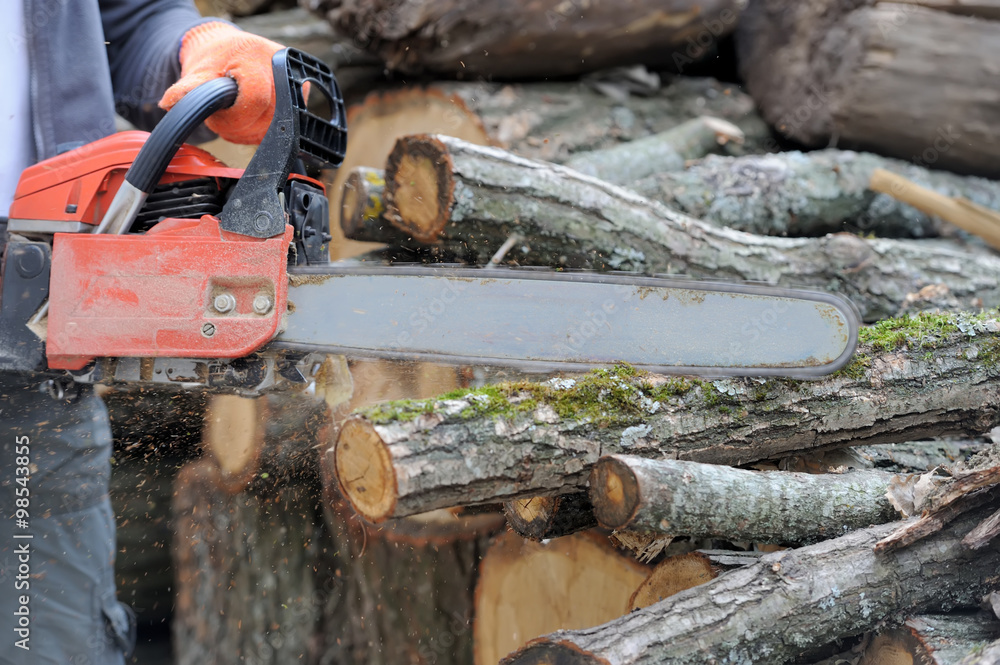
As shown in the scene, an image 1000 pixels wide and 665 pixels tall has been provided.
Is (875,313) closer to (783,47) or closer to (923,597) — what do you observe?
(923,597)

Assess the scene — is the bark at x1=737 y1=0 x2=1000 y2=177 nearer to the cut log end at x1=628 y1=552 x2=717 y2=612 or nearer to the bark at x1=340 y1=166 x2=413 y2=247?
the bark at x1=340 y1=166 x2=413 y2=247

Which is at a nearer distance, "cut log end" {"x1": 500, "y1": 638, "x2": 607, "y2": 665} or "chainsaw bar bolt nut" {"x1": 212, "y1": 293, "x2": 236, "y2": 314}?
"cut log end" {"x1": 500, "y1": 638, "x2": 607, "y2": 665}

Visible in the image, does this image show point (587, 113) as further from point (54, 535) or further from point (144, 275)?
point (54, 535)

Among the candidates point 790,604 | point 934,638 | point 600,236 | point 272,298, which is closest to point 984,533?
point 934,638

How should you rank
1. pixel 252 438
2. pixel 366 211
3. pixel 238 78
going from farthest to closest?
pixel 252 438, pixel 366 211, pixel 238 78

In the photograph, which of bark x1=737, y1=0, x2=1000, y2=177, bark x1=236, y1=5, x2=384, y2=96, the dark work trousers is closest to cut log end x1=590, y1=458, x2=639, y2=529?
the dark work trousers

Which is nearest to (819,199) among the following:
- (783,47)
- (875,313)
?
(875,313)

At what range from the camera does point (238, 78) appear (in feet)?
5.30

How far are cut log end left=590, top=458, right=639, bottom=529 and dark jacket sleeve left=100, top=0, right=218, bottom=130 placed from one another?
1.53 m

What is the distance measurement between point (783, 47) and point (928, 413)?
244cm

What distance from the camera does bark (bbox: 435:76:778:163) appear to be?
124 inches

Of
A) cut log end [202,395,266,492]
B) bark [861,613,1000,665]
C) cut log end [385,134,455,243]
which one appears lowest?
cut log end [202,395,266,492]

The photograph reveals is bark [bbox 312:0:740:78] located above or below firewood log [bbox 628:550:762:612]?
above

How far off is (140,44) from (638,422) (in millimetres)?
1704
